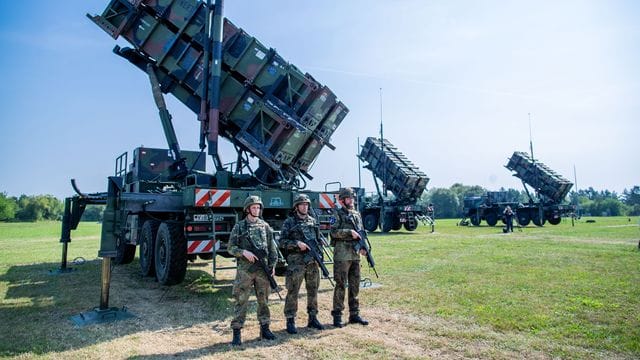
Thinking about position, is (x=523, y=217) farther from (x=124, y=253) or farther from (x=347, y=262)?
(x=347, y=262)

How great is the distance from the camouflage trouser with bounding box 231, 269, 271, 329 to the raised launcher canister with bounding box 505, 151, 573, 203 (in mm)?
26903

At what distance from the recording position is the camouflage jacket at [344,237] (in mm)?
5184

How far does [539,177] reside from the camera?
27203 mm

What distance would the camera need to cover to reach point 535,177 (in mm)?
27469

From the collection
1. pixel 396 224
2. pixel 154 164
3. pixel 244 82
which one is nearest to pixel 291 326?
pixel 244 82

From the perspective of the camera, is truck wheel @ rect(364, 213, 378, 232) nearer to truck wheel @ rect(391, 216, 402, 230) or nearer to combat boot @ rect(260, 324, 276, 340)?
truck wheel @ rect(391, 216, 402, 230)

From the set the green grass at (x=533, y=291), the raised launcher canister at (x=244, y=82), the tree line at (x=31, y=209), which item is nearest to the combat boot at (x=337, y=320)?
the green grass at (x=533, y=291)

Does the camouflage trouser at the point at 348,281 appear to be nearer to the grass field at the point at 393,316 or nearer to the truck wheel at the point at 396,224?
the grass field at the point at 393,316

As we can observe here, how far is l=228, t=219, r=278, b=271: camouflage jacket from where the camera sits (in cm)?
456

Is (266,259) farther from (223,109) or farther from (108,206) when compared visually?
(223,109)

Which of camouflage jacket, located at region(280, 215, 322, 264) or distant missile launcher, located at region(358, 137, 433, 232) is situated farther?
distant missile launcher, located at region(358, 137, 433, 232)

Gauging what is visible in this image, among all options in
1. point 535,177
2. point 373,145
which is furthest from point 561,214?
point 373,145

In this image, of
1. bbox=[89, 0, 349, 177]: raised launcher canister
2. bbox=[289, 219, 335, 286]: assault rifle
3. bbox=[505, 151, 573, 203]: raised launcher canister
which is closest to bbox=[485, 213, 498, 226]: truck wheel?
bbox=[505, 151, 573, 203]: raised launcher canister

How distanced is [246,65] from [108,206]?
4.20 metres
